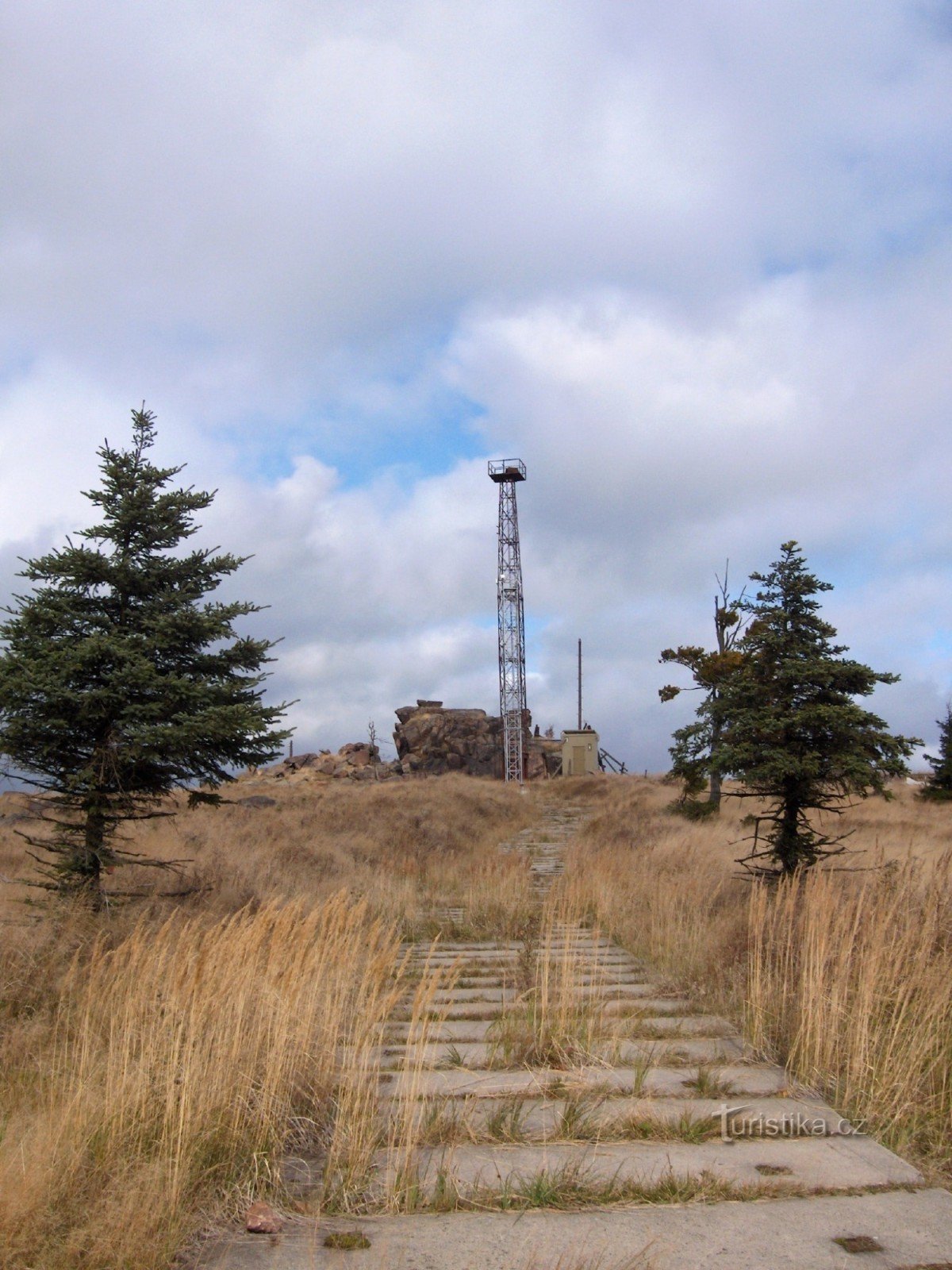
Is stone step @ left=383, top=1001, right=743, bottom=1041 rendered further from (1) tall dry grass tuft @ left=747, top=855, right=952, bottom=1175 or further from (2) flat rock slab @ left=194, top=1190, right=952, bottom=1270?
(2) flat rock slab @ left=194, top=1190, right=952, bottom=1270

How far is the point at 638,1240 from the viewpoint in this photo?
321 cm

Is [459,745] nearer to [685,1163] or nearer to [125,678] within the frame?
[125,678]

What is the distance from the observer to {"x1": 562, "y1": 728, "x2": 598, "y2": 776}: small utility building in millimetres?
47469

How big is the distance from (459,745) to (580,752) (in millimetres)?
6921

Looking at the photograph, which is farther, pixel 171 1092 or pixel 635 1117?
pixel 635 1117

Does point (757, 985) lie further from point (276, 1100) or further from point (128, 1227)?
point (128, 1227)

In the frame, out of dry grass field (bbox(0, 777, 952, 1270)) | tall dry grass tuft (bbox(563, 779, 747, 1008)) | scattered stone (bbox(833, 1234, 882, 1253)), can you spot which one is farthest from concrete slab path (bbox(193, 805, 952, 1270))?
tall dry grass tuft (bbox(563, 779, 747, 1008))

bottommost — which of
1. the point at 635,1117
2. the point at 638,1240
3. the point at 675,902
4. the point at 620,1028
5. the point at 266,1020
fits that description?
the point at 638,1240

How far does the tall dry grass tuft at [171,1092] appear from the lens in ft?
10.1

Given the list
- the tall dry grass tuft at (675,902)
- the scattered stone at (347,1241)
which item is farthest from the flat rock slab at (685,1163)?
the tall dry grass tuft at (675,902)

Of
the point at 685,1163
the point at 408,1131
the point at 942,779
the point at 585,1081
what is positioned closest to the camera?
the point at 408,1131

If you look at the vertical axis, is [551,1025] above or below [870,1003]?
below

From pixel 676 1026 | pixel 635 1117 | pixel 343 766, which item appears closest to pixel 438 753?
pixel 343 766

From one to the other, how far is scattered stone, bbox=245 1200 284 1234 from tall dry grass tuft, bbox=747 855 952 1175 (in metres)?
2.80
